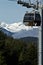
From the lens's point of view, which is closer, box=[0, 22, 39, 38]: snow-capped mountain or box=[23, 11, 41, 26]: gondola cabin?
box=[23, 11, 41, 26]: gondola cabin

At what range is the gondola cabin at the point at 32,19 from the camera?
23219 mm

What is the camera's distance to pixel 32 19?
76.7 feet

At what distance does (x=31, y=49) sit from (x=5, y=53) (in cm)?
389

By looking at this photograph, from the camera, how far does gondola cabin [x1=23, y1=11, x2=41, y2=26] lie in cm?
2322

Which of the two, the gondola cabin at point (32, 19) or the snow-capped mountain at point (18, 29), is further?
the snow-capped mountain at point (18, 29)

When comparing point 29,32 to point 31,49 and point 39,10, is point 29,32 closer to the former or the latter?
point 31,49

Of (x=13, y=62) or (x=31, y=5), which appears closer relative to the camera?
(x=31, y=5)

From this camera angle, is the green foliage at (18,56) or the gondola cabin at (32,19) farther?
the green foliage at (18,56)

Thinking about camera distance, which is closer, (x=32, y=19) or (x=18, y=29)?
(x=32, y=19)

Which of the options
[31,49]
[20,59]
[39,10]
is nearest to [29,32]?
[31,49]

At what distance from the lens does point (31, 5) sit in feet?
78.9

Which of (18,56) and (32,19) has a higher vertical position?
(32,19)

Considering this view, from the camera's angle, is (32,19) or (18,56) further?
(18,56)

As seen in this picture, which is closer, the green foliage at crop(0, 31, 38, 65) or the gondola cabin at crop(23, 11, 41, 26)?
the gondola cabin at crop(23, 11, 41, 26)
